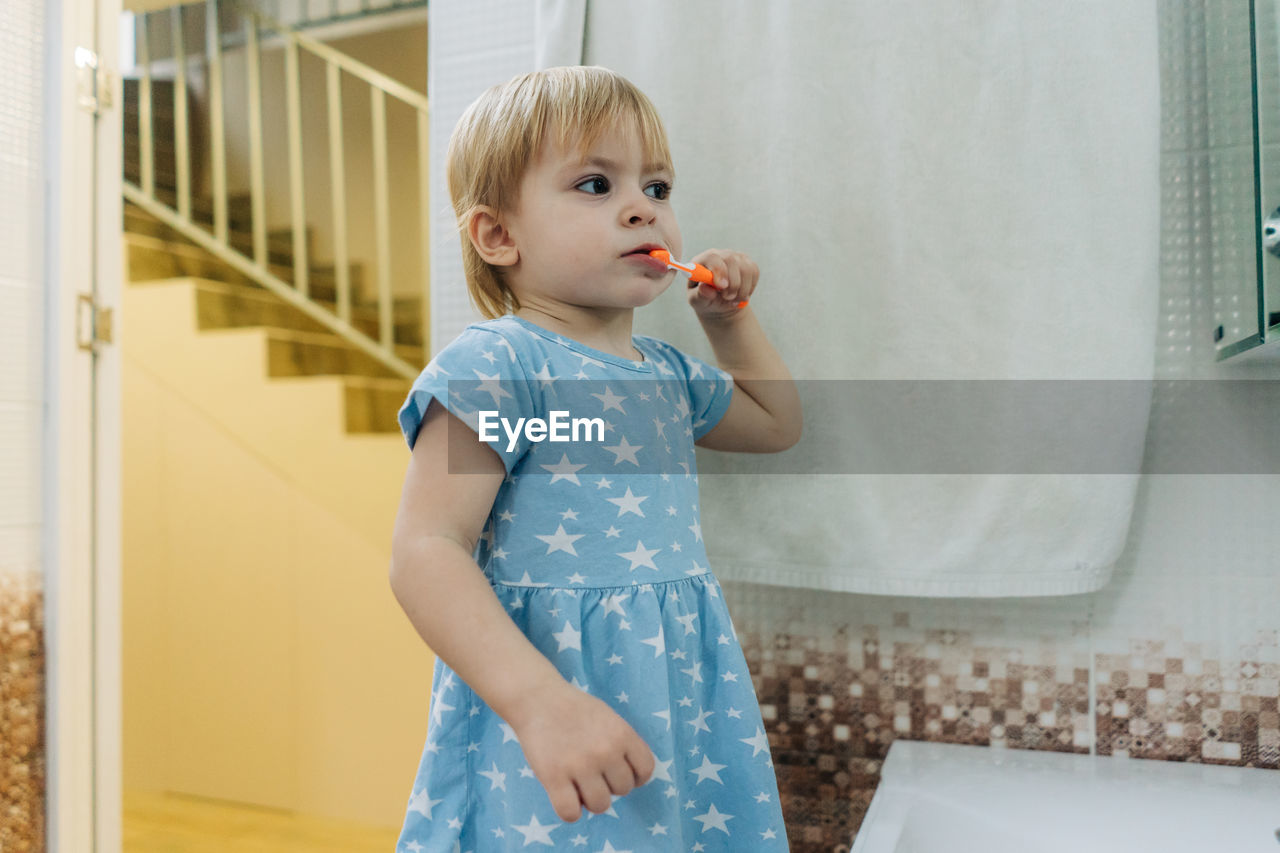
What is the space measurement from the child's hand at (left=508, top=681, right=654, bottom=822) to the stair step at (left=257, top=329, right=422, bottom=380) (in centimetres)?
225

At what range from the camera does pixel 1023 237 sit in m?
0.83

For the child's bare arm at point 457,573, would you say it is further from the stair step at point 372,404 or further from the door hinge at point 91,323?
the stair step at point 372,404

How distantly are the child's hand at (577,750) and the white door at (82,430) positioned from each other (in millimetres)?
1053

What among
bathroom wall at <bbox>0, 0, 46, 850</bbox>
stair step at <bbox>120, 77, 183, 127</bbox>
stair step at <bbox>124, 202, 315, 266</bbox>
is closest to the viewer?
bathroom wall at <bbox>0, 0, 46, 850</bbox>

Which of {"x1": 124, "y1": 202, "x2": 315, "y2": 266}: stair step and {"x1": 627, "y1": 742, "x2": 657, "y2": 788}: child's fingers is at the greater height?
{"x1": 124, "y1": 202, "x2": 315, "y2": 266}: stair step

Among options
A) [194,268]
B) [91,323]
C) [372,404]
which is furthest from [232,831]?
[194,268]

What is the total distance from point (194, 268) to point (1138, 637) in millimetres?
2791

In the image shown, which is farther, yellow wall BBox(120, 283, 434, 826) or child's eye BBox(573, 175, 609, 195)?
yellow wall BBox(120, 283, 434, 826)

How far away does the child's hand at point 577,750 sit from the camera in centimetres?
54

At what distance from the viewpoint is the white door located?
1.29 meters

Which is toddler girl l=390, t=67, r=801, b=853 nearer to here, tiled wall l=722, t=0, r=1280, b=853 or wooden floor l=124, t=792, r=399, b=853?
tiled wall l=722, t=0, r=1280, b=853

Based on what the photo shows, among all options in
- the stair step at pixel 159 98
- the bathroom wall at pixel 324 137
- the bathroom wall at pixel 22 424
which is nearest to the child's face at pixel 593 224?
the bathroom wall at pixel 22 424

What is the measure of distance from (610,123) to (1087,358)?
470 mm

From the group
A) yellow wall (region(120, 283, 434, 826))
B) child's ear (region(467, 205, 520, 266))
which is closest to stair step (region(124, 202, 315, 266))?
yellow wall (region(120, 283, 434, 826))
